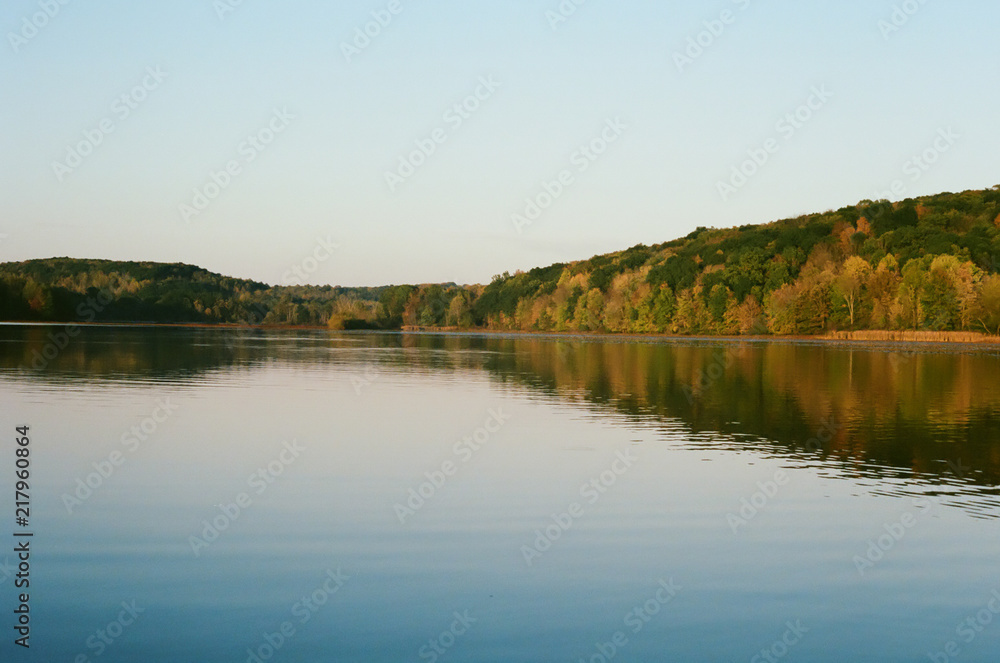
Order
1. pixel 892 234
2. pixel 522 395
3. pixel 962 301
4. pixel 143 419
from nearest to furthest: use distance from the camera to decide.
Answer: pixel 143 419 < pixel 522 395 < pixel 962 301 < pixel 892 234

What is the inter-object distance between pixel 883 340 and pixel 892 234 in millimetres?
36451

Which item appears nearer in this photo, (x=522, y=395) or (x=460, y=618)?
(x=460, y=618)

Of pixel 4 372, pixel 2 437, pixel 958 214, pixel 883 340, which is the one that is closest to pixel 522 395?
pixel 2 437

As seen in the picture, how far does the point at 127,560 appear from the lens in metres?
11.2

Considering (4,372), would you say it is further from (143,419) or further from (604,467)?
(604,467)
